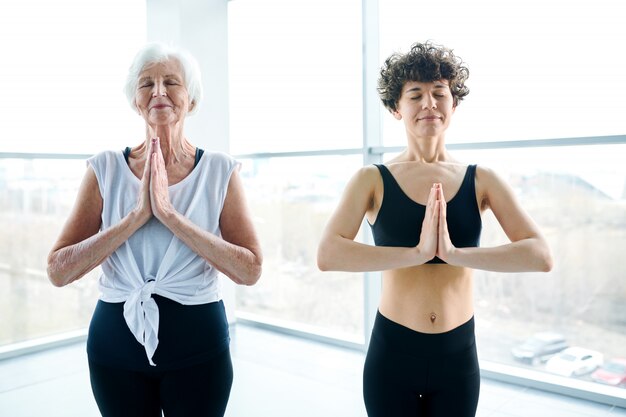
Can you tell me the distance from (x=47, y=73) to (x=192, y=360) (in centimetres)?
341

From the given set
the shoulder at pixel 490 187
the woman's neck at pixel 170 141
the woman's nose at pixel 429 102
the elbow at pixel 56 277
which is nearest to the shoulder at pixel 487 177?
the shoulder at pixel 490 187

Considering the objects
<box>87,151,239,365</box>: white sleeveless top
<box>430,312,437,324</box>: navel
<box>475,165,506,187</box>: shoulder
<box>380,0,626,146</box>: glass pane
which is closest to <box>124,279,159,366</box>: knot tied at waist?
<box>87,151,239,365</box>: white sleeveless top

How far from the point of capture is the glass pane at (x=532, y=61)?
2.95 meters

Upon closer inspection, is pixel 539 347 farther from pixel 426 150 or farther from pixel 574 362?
pixel 426 150

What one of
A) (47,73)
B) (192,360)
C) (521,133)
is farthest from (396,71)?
→ (47,73)

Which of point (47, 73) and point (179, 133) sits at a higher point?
point (47, 73)

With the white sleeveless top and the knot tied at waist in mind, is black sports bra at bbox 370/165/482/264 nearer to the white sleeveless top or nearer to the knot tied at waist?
the white sleeveless top

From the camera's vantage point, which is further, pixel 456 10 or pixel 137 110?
pixel 456 10

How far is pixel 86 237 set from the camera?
1.39 meters

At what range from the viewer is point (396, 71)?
1569mm

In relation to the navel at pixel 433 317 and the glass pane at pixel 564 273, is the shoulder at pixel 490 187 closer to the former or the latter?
the navel at pixel 433 317

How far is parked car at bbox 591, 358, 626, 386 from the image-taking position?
10.0ft

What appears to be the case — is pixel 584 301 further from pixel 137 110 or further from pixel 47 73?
pixel 47 73

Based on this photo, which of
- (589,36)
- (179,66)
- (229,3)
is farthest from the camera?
(229,3)
